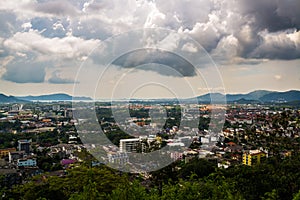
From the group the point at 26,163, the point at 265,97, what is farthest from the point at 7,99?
the point at 26,163

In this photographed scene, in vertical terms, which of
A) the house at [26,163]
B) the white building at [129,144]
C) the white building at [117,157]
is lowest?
the house at [26,163]

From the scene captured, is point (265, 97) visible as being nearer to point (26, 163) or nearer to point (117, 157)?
point (26, 163)

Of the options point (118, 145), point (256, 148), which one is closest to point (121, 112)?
point (118, 145)

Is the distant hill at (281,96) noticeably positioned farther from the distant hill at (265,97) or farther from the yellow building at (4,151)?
the yellow building at (4,151)

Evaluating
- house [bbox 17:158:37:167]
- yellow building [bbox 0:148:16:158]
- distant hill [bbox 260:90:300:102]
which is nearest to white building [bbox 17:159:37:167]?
house [bbox 17:158:37:167]

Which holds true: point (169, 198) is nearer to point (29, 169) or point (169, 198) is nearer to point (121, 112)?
point (121, 112)

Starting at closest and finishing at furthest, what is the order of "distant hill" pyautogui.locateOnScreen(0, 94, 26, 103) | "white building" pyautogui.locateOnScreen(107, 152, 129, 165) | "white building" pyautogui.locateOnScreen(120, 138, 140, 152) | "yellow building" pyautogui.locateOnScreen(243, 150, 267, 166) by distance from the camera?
1. "white building" pyautogui.locateOnScreen(107, 152, 129, 165)
2. "white building" pyautogui.locateOnScreen(120, 138, 140, 152)
3. "yellow building" pyautogui.locateOnScreen(243, 150, 267, 166)
4. "distant hill" pyautogui.locateOnScreen(0, 94, 26, 103)

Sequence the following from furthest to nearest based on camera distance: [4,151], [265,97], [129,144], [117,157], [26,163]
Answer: [265,97] → [4,151] → [26,163] → [129,144] → [117,157]

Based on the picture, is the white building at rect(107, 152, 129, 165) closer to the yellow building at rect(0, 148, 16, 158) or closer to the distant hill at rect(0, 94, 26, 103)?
the yellow building at rect(0, 148, 16, 158)

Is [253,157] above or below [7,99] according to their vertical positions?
below

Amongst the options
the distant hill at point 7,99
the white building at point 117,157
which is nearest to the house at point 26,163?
the white building at point 117,157

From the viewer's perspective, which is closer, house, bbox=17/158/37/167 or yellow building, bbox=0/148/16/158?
house, bbox=17/158/37/167
